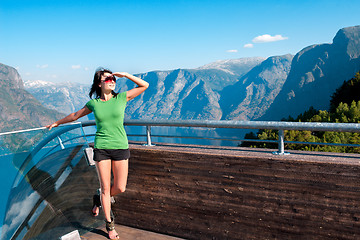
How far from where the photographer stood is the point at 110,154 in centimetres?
302

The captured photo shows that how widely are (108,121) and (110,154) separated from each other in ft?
1.06

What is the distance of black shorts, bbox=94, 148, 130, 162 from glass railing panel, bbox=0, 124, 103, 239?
2.27 ft

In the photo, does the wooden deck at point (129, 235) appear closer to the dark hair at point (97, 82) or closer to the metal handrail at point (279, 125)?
the metal handrail at point (279, 125)

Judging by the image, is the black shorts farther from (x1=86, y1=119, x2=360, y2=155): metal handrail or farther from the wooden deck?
the wooden deck

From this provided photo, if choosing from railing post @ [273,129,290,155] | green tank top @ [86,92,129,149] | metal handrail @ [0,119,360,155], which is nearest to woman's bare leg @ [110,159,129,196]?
green tank top @ [86,92,129,149]

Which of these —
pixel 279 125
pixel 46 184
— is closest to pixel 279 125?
pixel 279 125

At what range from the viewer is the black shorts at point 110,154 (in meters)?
2.99

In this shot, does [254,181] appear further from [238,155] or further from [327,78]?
[327,78]

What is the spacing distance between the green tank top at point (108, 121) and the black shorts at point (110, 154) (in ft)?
0.13

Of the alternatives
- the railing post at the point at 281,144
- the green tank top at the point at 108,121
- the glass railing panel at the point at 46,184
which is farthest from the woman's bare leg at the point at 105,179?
the railing post at the point at 281,144

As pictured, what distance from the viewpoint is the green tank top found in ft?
9.68

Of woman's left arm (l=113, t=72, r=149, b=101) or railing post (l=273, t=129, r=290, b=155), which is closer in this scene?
woman's left arm (l=113, t=72, r=149, b=101)

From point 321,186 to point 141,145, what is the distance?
84.6 inches

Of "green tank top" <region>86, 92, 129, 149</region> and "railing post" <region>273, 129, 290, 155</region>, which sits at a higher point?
"green tank top" <region>86, 92, 129, 149</region>
